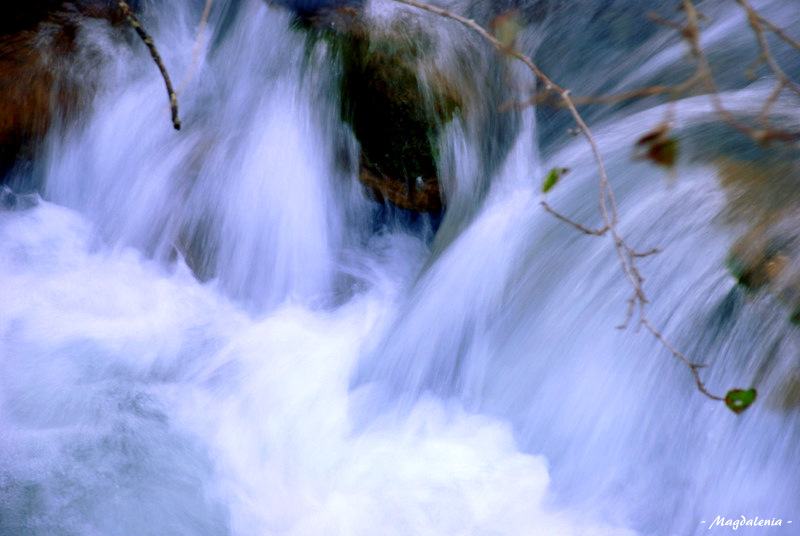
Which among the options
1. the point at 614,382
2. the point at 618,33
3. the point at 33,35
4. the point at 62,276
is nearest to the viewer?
the point at 614,382

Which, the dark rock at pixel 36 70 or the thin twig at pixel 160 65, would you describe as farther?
the dark rock at pixel 36 70

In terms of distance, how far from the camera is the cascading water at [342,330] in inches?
92.7

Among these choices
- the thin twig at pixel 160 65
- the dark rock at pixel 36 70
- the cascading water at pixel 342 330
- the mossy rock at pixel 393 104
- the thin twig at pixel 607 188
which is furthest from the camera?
the dark rock at pixel 36 70

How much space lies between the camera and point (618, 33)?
346cm

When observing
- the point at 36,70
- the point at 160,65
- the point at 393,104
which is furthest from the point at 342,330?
the point at 36,70

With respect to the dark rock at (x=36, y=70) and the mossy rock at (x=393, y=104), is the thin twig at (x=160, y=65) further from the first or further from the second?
the dark rock at (x=36, y=70)

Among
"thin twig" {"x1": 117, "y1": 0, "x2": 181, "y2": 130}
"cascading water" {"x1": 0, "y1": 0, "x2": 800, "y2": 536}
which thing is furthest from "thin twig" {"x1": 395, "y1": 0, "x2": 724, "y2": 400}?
"thin twig" {"x1": 117, "y1": 0, "x2": 181, "y2": 130}

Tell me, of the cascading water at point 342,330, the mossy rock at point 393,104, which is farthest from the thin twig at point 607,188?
the mossy rock at point 393,104

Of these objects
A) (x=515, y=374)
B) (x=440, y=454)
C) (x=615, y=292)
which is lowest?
(x=440, y=454)

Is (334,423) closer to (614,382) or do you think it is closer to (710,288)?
(614,382)

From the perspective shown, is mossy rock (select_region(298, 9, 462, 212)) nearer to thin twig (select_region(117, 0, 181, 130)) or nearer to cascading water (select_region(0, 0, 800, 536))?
cascading water (select_region(0, 0, 800, 536))

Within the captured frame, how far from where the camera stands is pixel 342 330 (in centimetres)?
312

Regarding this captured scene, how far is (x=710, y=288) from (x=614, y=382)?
462mm

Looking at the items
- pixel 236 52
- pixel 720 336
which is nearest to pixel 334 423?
pixel 720 336
